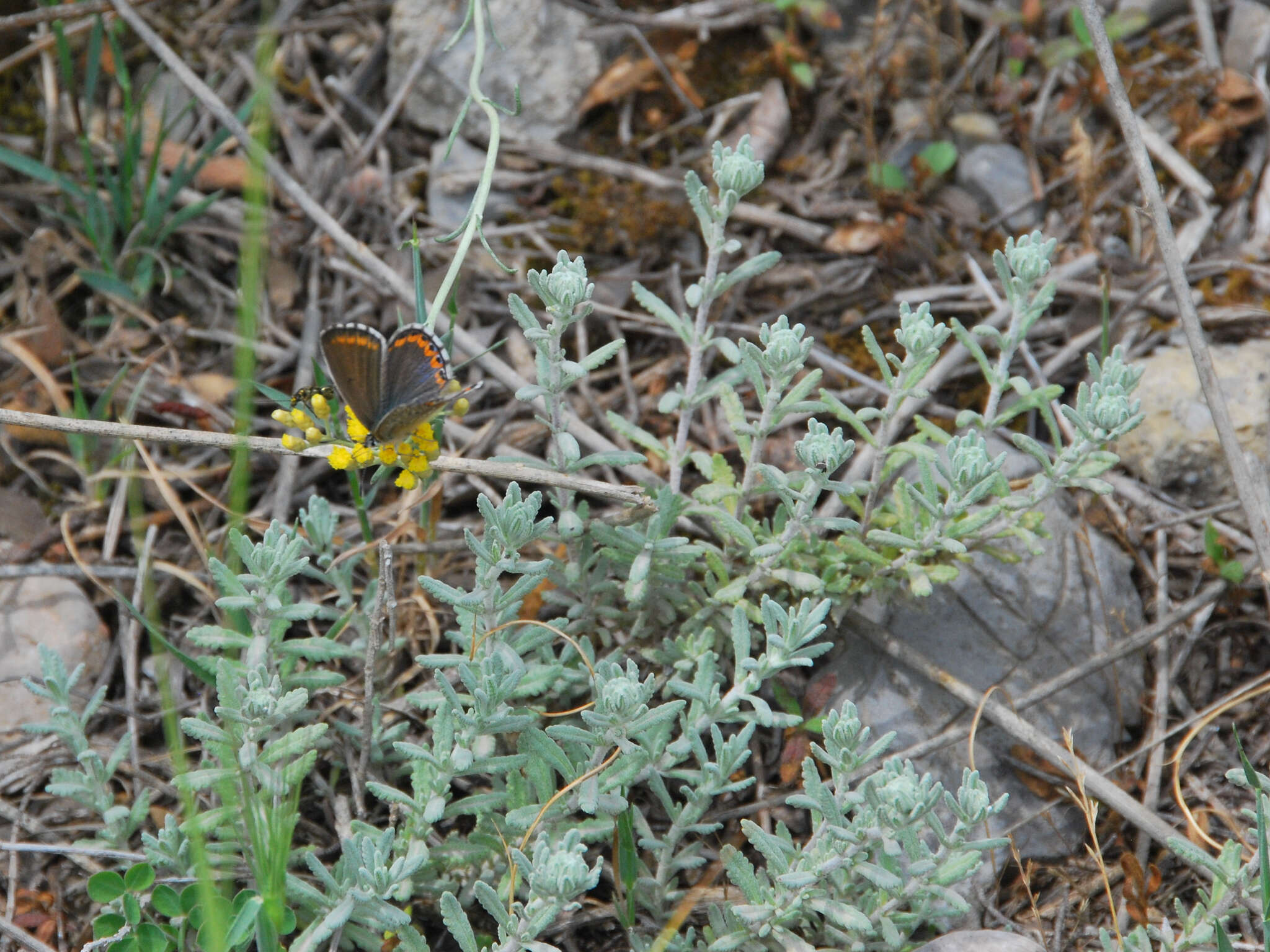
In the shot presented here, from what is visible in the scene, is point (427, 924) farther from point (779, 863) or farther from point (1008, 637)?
point (1008, 637)

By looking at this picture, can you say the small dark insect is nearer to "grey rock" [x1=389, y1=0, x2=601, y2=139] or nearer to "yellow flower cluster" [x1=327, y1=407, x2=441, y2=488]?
"yellow flower cluster" [x1=327, y1=407, x2=441, y2=488]

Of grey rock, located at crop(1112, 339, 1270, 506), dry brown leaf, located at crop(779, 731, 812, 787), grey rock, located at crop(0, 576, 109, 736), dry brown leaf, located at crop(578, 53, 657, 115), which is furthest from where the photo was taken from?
dry brown leaf, located at crop(578, 53, 657, 115)

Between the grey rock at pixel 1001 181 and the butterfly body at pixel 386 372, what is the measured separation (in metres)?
2.99

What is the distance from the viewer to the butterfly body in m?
3.00

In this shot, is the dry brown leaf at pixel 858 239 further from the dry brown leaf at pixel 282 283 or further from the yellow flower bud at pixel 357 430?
the yellow flower bud at pixel 357 430

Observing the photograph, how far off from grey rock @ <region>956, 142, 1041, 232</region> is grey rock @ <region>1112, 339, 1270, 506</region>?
1.03 m

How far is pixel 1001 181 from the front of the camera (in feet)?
16.5

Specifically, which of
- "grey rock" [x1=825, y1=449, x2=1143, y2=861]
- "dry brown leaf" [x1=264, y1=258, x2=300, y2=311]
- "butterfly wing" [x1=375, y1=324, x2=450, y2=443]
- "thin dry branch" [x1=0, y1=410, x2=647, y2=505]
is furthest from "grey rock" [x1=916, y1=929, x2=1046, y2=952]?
"dry brown leaf" [x1=264, y1=258, x2=300, y2=311]

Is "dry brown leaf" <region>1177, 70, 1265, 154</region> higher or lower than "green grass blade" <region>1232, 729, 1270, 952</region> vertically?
higher

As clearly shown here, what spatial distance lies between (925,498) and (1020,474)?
1034 mm

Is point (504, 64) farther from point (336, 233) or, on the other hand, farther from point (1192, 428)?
point (1192, 428)

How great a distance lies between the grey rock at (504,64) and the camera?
5.02 m

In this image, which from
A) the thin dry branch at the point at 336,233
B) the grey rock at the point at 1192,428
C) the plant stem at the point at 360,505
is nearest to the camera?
the plant stem at the point at 360,505

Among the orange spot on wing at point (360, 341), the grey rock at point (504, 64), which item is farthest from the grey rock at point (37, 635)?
the grey rock at point (504, 64)
